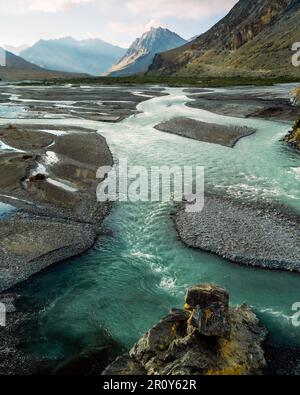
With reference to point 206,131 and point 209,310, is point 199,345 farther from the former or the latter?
point 206,131

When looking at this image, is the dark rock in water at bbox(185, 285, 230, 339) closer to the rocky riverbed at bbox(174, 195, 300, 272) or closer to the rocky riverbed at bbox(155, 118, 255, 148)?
the rocky riverbed at bbox(174, 195, 300, 272)

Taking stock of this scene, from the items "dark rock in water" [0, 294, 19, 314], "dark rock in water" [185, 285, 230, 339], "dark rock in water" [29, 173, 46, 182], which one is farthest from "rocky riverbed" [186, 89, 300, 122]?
"dark rock in water" [0, 294, 19, 314]

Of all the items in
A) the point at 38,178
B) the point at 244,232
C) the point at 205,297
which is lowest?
the point at 244,232

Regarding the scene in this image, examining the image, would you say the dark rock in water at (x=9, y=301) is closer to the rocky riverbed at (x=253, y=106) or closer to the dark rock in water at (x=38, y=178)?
the dark rock in water at (x=38, y=178)

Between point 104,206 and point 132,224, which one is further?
point 104,206

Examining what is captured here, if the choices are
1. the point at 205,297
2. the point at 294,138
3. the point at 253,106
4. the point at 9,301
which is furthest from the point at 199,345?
the point at 253,106

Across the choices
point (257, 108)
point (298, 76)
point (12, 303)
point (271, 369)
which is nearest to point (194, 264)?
point (271, 369)

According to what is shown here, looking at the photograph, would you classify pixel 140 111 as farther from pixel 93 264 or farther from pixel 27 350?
pixel 27 350
